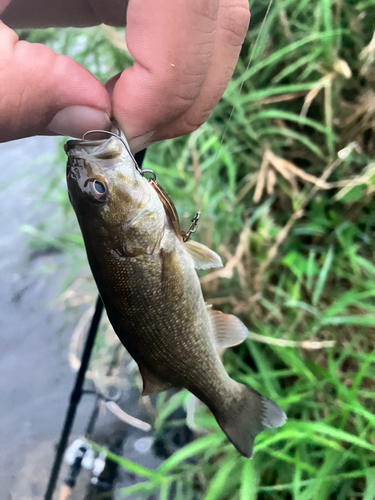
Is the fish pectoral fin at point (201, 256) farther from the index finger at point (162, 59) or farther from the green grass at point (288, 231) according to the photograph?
the green grass at point (288, 231)

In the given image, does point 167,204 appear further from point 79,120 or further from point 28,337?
point 28,337

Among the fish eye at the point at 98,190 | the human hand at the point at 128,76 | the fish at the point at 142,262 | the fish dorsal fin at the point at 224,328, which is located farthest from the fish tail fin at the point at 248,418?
the human hand at the point at 128,76

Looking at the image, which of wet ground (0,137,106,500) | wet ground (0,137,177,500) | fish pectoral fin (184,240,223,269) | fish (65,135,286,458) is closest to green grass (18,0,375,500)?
wet ground (0,137,177,500)

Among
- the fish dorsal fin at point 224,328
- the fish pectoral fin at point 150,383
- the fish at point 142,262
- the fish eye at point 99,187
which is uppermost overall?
the fish eye at point 99,187

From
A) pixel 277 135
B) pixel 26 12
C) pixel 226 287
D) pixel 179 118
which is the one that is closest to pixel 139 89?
pixel 179 118

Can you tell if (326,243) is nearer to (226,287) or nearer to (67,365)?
(226,287)

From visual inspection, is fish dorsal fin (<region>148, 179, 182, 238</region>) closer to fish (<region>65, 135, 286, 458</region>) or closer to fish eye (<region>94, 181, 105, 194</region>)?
fish (<region>65, 135, 286, 458</region>)
